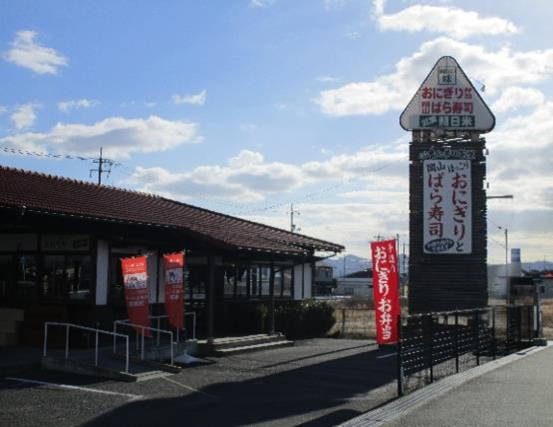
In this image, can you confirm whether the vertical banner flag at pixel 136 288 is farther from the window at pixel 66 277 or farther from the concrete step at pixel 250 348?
the concrete step at pixel 250 348

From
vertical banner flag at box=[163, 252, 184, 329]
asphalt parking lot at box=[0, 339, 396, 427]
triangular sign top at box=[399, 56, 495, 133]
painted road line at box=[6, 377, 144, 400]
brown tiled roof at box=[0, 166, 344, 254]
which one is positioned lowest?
asphalt parking lot at box=[0, 339, 396, 427]

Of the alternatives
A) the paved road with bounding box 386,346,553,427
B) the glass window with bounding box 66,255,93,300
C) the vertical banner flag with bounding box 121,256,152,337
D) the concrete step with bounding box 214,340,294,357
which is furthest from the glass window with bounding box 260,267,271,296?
the paved road with bounding box 386,346,553,427

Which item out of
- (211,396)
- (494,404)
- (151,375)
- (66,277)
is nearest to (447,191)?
(66,277)

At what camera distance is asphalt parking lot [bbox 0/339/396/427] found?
7.94 m

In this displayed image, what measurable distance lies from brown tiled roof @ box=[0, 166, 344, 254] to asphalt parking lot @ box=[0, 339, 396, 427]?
10.5ft

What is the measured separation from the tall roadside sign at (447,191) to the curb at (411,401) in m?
6.12

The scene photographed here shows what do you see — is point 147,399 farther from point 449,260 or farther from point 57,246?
point 449,260

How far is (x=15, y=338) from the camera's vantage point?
14062mm

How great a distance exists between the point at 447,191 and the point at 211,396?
38.0 ft

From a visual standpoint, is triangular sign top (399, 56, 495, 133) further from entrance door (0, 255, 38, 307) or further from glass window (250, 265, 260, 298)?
entrance door (0, 255, 38, 307)

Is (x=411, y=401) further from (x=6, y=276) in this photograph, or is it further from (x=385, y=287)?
(x=6, y=276)

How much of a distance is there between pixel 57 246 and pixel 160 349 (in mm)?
3335

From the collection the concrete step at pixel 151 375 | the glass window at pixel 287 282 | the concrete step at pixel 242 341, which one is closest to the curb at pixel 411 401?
the concrete step at pixel 151 375

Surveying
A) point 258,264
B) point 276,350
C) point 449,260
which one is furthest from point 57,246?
point 449,260
